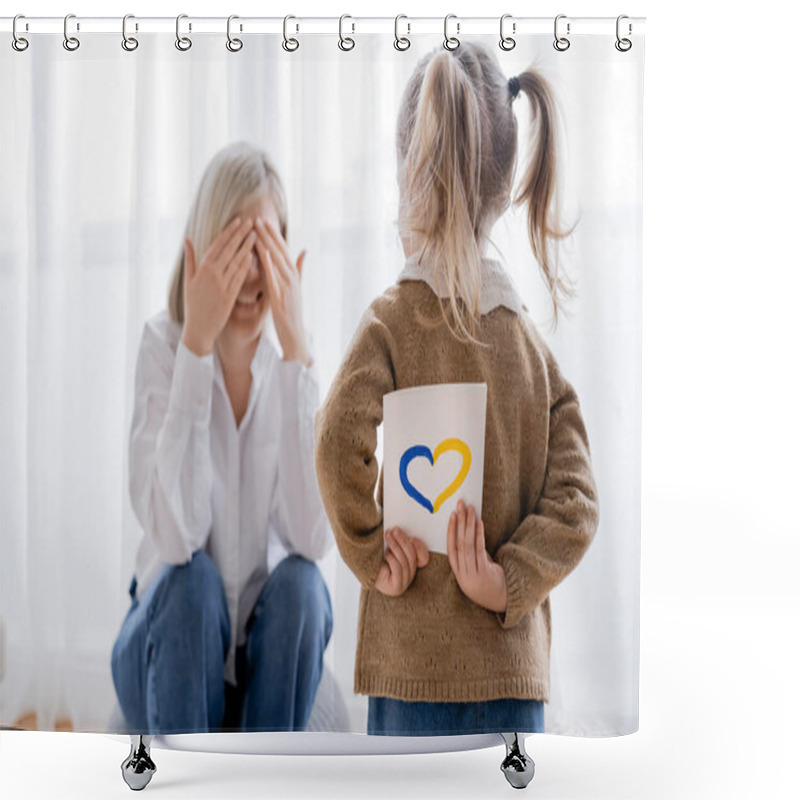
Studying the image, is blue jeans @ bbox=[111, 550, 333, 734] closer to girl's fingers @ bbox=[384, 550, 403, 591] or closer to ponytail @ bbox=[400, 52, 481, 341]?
girl's fingers @ bbox=[384, 550, 403, 591]

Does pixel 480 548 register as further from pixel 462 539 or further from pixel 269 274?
pixel 269 274

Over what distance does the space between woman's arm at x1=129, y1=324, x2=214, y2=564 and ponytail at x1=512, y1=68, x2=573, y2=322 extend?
0.60 metres

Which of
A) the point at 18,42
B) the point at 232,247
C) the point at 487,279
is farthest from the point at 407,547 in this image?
the point at 18,42

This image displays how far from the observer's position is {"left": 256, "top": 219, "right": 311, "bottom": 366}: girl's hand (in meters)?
1.83

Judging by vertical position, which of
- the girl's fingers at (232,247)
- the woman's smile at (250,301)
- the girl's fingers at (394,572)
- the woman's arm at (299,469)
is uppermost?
the girl's fingers at (232,247)

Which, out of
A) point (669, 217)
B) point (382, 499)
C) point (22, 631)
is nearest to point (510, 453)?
point (382, 499)

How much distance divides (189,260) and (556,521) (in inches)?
30.4

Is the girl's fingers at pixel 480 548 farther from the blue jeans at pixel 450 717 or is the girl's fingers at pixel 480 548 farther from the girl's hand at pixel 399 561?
the blue jeans at pixel 450 717

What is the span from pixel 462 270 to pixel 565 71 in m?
0.38

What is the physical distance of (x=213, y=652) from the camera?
1.86 metres

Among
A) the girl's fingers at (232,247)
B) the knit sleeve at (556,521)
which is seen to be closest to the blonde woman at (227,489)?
the girl's fingers at (232,247)

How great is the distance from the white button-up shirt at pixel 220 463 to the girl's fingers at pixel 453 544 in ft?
0.67

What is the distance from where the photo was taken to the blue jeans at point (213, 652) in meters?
1.85

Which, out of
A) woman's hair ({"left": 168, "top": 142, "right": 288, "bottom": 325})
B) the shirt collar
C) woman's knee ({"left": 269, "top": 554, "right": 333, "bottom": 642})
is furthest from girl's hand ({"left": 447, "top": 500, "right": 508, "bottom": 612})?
woman's hair ({"left": 168, "top": 142, "right": 288, "bottom": 325})
